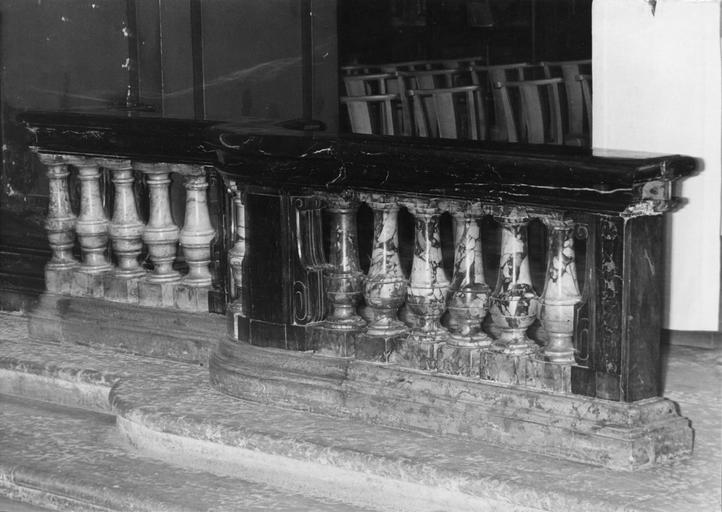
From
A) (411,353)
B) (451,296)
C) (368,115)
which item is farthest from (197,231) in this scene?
(368,115)

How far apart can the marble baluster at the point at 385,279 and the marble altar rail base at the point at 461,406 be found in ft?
0.49

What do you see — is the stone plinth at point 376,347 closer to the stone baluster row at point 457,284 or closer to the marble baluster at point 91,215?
the stone baluster row at point 457,284

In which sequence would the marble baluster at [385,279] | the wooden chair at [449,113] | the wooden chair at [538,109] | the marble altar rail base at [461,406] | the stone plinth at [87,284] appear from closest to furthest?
1. the marble altar rail base at [461,406]
2. the marble baluster at [385,279]
3. the stone plinth at [87,284]
4. the wooden chair at [449,113]
5. the wooden chair at [538,109]

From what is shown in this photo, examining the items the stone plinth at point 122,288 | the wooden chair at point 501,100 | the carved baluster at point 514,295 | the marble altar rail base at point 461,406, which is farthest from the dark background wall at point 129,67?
the carved baluster at point 514,295

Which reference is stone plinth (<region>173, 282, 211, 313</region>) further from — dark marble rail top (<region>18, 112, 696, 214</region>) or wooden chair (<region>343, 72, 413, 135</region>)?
wooden chair (<region>343, 72, 413, 135</region>)

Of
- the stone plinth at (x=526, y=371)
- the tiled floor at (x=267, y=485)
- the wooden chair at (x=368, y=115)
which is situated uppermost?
the wooden chair at (x=368, y=115)

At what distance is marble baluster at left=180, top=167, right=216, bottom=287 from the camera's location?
518 cm

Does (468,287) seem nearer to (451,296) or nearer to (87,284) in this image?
(451,296)

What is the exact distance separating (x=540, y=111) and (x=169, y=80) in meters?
2.79

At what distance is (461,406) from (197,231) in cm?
153

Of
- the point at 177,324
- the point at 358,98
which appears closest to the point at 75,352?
the point at 177,324

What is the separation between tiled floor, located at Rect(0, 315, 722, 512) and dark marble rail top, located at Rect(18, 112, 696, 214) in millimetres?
737

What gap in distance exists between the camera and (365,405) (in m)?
4.33

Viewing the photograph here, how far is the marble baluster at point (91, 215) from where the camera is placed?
548 centimetres
